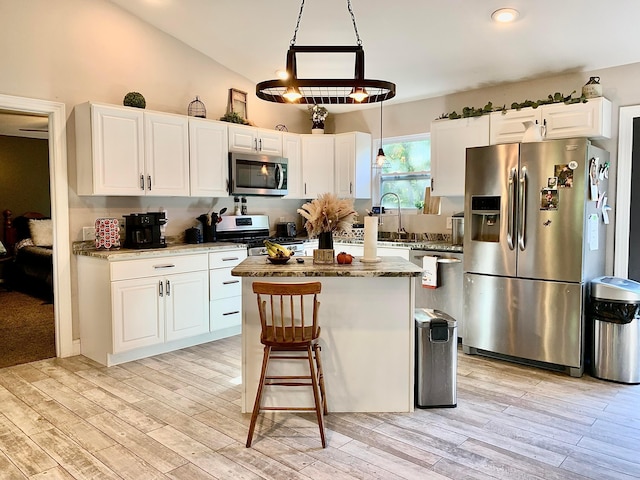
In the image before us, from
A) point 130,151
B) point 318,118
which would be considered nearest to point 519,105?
point 318,118

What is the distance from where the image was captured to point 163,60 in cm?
457

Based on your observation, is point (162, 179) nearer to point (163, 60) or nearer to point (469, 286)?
point (163, 60)

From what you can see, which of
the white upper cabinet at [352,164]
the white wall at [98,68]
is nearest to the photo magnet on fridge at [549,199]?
the white upper cabinet at [352,164]

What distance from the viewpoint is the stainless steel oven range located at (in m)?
4.86

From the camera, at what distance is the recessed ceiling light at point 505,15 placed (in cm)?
331

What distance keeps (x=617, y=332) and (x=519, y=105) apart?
79.3 inches

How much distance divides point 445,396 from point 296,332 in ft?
3.59

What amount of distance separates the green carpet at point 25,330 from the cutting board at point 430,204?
3.86 meters

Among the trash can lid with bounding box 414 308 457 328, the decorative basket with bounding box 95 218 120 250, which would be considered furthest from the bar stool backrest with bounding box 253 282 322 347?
the decorative basket with bounding box 95 218 120 250

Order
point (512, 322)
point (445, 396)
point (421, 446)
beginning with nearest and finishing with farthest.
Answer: point (421, 446) < point (445, 396) < point (512, 322)

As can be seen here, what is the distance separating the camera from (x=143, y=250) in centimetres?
396

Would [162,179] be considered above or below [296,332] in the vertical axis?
above

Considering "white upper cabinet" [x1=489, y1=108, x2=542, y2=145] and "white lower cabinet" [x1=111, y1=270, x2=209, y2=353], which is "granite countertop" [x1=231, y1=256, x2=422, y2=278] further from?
"white upper cabinet" [x1=489, y1=108, x2=542, y2=145]

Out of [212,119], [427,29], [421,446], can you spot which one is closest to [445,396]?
[421,446]
